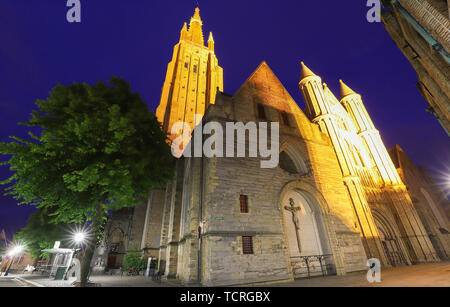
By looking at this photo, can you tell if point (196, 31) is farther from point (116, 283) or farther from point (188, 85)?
point (116, 283)

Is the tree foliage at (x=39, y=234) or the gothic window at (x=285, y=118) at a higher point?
the gothic window at (x=285, y=118)

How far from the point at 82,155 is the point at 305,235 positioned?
13.0m

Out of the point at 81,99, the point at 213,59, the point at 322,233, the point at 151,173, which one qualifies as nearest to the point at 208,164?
the point at 151,173

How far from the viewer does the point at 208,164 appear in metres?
11.0

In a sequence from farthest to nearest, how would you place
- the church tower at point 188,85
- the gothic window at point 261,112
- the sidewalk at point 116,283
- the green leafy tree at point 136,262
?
the church tower at point 188,85, the green leafy tree at point 136,262, the gothic window at point 261,112, the sidewalk at point 116,283

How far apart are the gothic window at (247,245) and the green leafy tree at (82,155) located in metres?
5.69

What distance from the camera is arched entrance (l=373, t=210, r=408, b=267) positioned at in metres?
17.1

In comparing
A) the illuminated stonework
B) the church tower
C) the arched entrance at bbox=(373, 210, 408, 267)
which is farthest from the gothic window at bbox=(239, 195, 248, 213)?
the church tower

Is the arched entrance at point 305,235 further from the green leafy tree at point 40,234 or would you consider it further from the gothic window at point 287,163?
the green leafy tree at point 40,234

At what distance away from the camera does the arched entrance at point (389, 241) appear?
17.1 meters

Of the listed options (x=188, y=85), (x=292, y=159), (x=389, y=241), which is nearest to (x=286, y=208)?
(x=292, y=159)

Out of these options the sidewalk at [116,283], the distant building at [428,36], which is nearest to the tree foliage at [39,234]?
the sidewalk at [116,283]

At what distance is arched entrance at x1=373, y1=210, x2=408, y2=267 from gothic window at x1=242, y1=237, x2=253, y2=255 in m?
15.4

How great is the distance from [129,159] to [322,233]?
39.9ft
